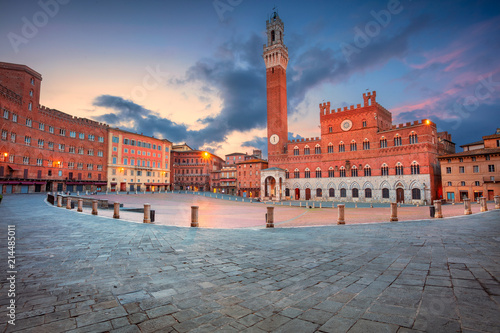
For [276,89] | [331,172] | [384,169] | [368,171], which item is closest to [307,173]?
[331,172]

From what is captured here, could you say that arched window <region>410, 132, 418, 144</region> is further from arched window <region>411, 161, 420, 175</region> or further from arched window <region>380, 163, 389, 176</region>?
arched window <region>380, 163, 389, 176</region>

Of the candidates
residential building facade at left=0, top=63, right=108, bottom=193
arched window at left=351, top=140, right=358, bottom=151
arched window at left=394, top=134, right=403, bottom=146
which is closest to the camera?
residential building facade at left=0, top=63, right=108, bottom=193

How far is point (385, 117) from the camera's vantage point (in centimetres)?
4475

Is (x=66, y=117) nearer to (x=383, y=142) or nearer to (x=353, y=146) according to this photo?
(x=353, y=146)

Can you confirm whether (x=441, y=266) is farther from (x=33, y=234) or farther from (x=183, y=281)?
(x=33, y=234)

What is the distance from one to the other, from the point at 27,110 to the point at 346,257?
53.9 m

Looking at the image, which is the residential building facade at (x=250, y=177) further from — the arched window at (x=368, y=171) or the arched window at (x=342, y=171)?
the arched window at (x=368, y=171)

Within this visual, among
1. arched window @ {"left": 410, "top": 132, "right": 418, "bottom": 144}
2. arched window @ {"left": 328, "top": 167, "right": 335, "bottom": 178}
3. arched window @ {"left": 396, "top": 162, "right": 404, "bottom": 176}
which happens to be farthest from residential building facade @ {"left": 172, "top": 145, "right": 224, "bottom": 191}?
arched window @ {"left": 410, "top": 132, "right": 418, "bottom": 144}

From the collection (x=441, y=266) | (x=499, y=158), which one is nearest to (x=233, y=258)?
(x=441, y=266)

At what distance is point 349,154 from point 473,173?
17622 mm

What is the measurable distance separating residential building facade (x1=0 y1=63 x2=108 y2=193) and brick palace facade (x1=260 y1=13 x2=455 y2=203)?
38697 millimetres

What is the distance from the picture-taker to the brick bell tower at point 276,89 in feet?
171

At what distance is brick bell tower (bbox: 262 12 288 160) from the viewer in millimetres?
52000

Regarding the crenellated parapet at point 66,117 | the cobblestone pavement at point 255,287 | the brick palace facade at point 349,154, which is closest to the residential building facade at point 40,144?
the crenellated parapet at point 66,117
